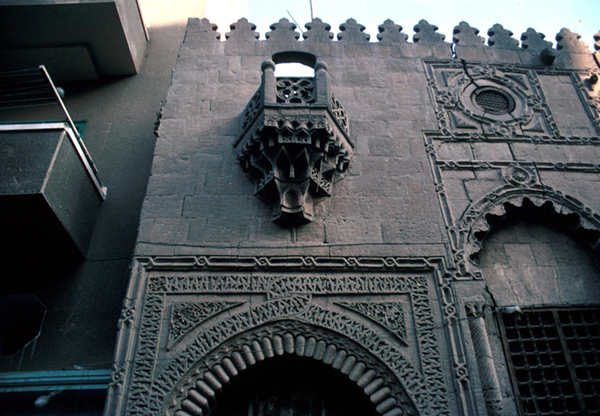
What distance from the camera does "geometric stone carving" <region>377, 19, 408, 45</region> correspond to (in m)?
9.09

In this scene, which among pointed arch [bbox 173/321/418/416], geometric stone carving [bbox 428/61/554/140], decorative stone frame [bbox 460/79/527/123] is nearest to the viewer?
pointed arch [bbox 173/321/418/416]

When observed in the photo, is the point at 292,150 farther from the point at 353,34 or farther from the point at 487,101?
the point at 487,101

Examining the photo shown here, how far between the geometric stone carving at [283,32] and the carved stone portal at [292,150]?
192 cm

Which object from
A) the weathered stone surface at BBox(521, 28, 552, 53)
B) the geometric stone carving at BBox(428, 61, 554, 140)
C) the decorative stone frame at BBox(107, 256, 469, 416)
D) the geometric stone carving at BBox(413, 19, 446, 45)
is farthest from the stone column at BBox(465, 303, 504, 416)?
the weathered stone surface at BBox(521, 28, 552, 53)

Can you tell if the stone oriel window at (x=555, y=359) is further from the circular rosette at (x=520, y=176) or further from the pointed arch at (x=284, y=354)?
the circular rosette at (x=520, y=176)

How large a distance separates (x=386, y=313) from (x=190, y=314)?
2222mm

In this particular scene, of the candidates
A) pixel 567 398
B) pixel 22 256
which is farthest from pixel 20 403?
pixel 567 398

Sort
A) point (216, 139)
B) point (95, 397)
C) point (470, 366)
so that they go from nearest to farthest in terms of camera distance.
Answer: point (470, 366) < point (95, 397) < point (216, 139)

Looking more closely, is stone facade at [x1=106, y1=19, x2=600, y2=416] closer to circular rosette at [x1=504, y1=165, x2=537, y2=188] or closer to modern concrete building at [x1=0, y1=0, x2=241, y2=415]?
circular rosette at [x1=504, y1=165, x2=537, y2=188]

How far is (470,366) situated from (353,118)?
12.9 feet

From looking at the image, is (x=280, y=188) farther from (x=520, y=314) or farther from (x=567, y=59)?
(x=567, y=59)

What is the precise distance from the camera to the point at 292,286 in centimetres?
620

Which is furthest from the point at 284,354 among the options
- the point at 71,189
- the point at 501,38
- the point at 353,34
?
the point at 501,38

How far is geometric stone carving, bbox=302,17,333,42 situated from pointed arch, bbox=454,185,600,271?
396 centimetres
